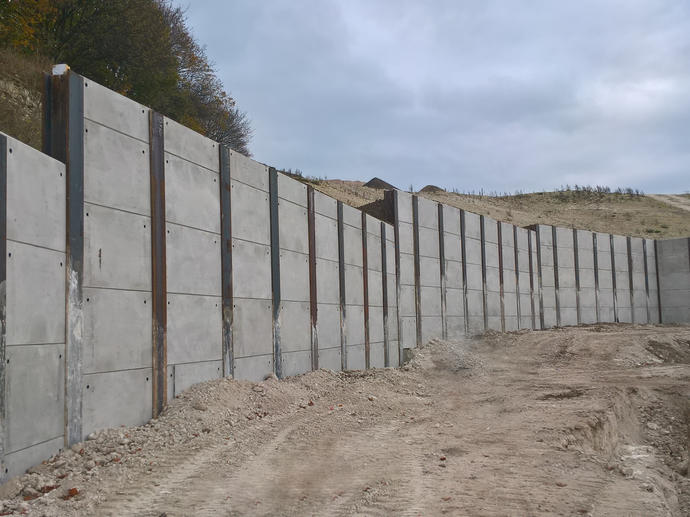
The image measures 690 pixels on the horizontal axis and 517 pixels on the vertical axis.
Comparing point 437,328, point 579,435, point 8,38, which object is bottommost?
point 579,435

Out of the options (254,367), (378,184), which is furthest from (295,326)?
(378,184)

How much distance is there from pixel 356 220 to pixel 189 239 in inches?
247

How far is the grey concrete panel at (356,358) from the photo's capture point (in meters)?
13.4

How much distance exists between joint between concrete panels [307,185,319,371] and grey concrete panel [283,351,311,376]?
7.8 inches

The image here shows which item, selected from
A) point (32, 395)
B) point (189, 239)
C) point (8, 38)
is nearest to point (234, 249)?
point (189, 239)

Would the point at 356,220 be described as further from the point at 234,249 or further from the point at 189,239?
the point at 189,239

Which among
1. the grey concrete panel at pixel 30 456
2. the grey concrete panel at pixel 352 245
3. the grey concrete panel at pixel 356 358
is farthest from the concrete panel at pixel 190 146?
the grey concrete panel at pixel 356 358

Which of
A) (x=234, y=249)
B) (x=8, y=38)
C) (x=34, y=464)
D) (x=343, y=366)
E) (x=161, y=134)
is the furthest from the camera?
(x=8, y=38)

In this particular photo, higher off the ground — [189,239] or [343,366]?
[189,239]

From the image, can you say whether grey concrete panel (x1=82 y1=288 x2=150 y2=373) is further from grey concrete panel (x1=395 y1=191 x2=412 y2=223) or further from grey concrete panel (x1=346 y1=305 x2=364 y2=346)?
grey concrete panel (x1=395 y1=191 x2=412 y2=223)

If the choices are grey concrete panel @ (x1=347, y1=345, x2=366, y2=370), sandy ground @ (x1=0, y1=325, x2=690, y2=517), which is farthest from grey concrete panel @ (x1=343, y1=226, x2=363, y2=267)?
sandy ground @ (x1=0, y1=325, x2=690, y2=517)

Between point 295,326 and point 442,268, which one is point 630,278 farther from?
point 295,326

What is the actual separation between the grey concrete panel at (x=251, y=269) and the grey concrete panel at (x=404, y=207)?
641cm

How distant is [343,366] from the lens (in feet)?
43.1
